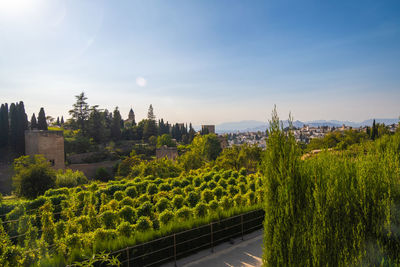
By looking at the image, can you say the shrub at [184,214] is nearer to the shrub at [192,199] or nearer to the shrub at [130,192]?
the shrub at [192,199]

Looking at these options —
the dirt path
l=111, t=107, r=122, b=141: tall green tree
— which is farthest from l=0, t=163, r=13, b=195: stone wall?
the dirt path

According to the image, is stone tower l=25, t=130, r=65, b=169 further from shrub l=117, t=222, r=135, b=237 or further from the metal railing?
the metal railing

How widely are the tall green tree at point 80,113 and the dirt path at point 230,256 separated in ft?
152

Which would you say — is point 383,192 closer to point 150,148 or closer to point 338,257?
point 338,257

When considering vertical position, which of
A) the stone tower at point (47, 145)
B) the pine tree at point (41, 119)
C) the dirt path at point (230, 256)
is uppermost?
the pine tree at point (41, 119)

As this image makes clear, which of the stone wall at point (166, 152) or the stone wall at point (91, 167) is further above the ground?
the stone wall at point (166, 152)

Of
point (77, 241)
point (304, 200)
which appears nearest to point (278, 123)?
point (304, 200)

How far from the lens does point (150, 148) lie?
49312mm

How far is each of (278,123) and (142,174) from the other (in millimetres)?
23449

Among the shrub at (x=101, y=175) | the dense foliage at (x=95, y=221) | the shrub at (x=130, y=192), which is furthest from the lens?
the shrub at (x=101, y=175)

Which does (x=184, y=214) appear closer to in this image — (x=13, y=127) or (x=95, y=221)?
(x=95, y=221)

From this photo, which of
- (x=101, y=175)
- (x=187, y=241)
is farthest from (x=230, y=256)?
(x=101, y=175)

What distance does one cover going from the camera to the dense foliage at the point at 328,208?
10.3 ft

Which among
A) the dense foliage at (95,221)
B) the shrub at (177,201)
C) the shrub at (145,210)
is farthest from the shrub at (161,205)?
the shrub at (145,210)
